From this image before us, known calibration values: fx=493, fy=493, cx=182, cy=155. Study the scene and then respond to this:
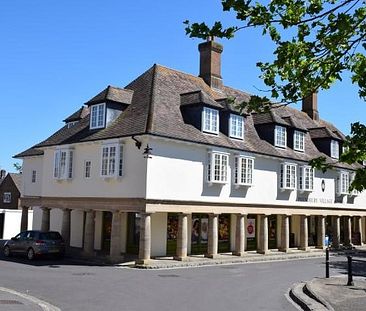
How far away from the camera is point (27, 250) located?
2584 cm

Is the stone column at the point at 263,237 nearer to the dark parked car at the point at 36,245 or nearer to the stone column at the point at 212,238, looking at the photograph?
the stone column at the point at 212,238

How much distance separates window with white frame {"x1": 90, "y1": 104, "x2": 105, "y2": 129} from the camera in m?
27.8

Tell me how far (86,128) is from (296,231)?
19.0 m

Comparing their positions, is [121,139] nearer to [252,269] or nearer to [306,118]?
[252,269]

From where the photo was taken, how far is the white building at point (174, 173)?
25375mm

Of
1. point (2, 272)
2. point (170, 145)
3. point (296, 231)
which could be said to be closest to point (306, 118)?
point (296, 231)

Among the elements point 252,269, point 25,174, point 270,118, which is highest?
point 270,118

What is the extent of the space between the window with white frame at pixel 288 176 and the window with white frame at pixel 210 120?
695cm

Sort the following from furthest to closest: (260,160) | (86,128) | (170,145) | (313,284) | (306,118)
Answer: (306,118), (260,160), (86,128), (170,145), (313,284)

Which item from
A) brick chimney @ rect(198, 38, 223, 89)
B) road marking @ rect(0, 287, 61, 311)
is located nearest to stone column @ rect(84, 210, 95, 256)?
road marking @ rect(0, 287, 61, 311)

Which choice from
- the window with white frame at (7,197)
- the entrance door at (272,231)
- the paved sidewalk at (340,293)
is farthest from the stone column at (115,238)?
the window with white frame at (7,197)

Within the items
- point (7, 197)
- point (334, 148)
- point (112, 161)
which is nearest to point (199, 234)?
point (112, 161)

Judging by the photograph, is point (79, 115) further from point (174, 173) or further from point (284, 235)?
point (284, 235)

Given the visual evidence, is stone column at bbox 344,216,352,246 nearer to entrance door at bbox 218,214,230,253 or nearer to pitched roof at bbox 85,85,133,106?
entrance door at bbox 218,214,230,253
